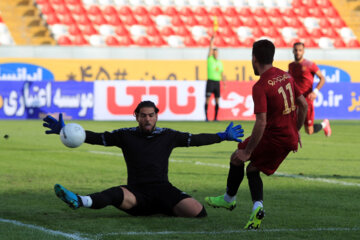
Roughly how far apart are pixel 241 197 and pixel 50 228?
2766 mm

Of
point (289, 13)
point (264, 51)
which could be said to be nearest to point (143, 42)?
point (289, 13)

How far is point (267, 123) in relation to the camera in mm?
6426

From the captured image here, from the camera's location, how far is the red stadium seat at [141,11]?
33.9 metres

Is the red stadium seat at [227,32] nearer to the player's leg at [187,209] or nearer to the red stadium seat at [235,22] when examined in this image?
the red stadium seat at [235,22]

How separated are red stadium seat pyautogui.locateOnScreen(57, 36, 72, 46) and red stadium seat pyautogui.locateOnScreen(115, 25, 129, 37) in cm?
217

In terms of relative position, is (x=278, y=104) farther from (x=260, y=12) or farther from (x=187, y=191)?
(x=260, y=12)

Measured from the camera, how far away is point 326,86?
26.6 metres

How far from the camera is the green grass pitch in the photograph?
19.6ft

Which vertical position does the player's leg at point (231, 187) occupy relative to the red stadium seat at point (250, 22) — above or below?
below

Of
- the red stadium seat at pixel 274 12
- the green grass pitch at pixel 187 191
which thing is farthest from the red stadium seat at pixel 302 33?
the green grass pitch at pixel 187 191

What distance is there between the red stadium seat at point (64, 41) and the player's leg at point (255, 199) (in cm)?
2570

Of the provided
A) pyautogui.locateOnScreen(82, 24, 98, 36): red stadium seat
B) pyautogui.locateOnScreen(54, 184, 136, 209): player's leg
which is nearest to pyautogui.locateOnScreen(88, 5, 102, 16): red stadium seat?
pyautogui.locateOnScreen(82, 24, 98, 36): red stadium seat

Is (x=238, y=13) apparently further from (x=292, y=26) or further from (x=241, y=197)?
(x=241, y=197)

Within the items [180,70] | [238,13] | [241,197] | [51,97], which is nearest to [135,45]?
[180,70]
